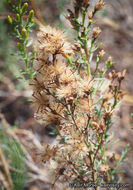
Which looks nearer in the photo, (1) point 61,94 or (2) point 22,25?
(1) point 61,94

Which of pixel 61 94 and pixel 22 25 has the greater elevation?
pixel 22 25

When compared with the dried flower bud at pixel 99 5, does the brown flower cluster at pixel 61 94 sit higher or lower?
lower

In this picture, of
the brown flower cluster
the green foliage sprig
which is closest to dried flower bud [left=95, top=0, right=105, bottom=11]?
the brown flower cluster

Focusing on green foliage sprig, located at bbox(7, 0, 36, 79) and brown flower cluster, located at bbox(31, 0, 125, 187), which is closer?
brown flower cluster, located at bbox(31, 0, 125, 187)

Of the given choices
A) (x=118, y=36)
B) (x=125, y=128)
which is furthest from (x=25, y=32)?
(x=118, y=36)

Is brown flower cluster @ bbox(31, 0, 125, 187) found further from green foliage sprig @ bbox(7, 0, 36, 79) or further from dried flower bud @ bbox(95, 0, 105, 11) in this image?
green foliage sprig @ bbox(7, 0, 36, 79)

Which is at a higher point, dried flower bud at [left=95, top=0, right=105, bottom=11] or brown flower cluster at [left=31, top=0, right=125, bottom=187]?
dried flower bud at [left=95, top=0, right=105, bottom=11]

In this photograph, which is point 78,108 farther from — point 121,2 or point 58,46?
point 121,2

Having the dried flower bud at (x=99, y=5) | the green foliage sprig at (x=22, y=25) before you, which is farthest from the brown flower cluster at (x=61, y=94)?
the green foliage sprig at (x=22, y=25)

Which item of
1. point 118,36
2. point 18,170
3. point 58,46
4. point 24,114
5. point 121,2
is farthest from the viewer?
point 121,2

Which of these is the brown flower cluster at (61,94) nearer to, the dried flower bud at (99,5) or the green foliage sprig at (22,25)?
the dried flower bud at (99,5)

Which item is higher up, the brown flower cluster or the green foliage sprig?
the green foliage sprig
